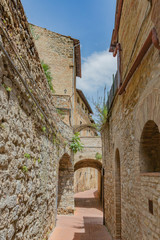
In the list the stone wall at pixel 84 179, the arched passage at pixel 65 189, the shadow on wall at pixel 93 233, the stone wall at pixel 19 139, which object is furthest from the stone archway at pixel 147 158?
the stone wall at pixel 84 179

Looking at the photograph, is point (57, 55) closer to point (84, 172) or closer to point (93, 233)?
point (93, 233)

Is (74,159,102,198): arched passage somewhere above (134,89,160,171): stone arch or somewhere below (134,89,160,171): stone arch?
below

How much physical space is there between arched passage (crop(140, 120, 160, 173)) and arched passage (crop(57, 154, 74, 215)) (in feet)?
24.7

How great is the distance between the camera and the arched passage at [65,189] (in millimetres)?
11289

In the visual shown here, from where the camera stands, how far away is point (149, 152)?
384 cm

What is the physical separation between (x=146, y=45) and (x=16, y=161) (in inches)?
106

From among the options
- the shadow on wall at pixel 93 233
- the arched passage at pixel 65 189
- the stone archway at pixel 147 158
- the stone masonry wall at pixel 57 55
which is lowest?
the shadow on wall at pixel 93 233

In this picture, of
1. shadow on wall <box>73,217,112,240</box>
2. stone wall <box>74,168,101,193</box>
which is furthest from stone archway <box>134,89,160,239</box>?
stone wall <box>74,168,101,193</box>

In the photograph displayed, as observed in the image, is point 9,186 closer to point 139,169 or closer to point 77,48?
point 139,169

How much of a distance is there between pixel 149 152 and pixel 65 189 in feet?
28.4

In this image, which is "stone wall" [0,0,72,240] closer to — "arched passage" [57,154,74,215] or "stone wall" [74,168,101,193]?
"arched passage" [57,154,74,215]

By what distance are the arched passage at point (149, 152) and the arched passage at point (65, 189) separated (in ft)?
24.7

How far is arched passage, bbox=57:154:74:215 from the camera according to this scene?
1129 centimetres

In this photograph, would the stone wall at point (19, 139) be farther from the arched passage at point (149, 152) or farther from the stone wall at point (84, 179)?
the stone wall at point (84, 179)
